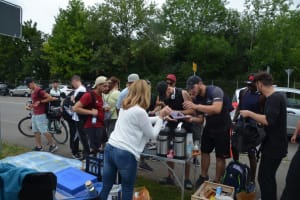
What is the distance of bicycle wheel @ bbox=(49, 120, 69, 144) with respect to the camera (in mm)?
7969

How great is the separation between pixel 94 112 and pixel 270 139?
121 inches

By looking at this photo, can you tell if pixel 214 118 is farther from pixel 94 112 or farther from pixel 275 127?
pixel 94 112

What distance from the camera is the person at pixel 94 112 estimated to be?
5297mm

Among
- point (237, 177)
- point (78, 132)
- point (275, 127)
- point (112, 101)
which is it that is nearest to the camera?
point (275, 127)

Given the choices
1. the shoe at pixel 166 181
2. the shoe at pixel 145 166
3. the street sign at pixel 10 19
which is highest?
the street sign at pixel 10 19

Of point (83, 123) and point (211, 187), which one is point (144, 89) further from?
point (83, 123)

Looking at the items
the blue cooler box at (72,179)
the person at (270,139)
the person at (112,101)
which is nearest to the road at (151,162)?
the person at (112,101)

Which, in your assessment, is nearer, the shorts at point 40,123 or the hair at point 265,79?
the hair at point 265,79

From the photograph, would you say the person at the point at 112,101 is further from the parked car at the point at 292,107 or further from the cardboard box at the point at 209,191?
the parked car at the point at 292,107

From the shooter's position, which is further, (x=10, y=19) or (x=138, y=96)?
(x=10, y=19)

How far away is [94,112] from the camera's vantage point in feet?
17.5

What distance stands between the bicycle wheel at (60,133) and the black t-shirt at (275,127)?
5769 mm

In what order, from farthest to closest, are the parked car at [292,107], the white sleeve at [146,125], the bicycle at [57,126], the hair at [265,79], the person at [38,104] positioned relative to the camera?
the parked car at [292,107]
the bicycle at [57,126]
the person at [38,104]
the hair at [265,79]
the white sleeve at [146,125]

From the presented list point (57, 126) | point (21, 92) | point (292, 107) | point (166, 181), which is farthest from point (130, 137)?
point (21, 92)
